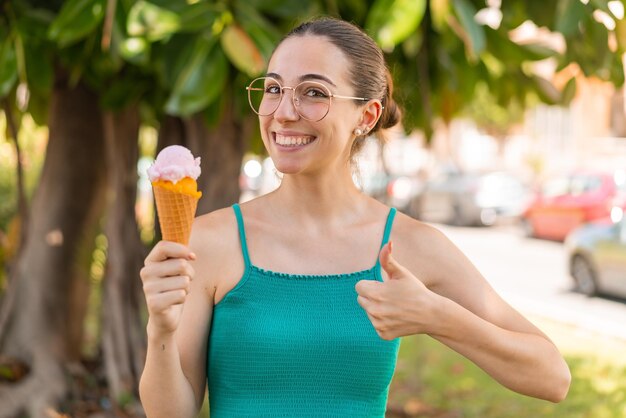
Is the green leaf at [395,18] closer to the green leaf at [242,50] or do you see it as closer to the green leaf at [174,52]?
the green leaf at [242,50]

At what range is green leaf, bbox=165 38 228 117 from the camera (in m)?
3.02

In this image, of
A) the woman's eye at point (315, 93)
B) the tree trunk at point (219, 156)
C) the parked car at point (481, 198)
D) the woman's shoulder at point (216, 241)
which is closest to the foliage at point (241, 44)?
the tree trunk at point (219, 156)

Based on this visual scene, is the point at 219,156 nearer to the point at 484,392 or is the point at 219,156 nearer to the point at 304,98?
the point at 304,98

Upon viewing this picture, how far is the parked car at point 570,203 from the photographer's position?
51.7 ft

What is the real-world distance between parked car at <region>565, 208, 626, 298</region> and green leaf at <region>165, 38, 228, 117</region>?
28.0 ft

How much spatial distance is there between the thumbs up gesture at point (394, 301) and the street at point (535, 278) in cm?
786

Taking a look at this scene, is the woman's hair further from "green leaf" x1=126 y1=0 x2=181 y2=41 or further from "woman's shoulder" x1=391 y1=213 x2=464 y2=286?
"green leaf" x1=126 y1=0 x2=181 y2=41

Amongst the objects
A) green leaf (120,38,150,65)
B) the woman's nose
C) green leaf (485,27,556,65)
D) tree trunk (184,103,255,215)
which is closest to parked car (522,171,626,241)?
tree trunk (184,103,255,215)

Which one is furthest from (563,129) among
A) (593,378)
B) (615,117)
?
(593,378)

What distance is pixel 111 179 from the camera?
5.42 metres

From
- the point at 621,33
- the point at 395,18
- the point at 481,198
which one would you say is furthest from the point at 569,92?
the point at 481,198

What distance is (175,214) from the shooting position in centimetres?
175

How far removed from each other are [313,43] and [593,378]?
5.72 m

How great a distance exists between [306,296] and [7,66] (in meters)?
1.90
